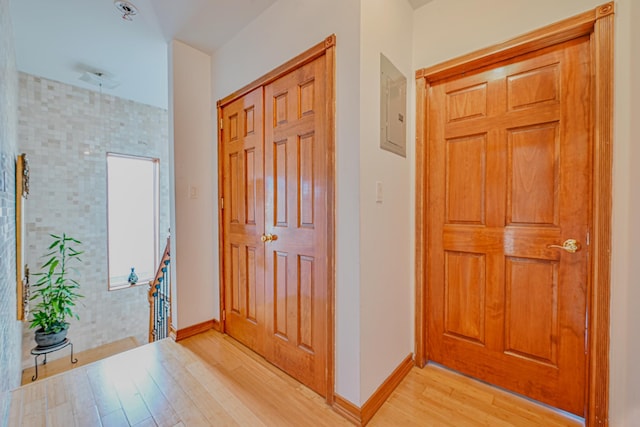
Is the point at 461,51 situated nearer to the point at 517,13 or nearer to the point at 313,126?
the point at 517,13

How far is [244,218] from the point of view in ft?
7.13

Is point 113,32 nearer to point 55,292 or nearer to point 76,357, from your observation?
point 55,292

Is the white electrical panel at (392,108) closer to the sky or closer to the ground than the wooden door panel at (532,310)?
closer to the sky

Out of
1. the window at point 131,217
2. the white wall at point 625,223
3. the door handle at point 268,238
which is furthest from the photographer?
the window at point 131,217

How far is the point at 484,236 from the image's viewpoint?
65.4 inches

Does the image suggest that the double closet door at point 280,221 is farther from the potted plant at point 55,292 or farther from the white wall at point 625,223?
the potted plant at point 55,292

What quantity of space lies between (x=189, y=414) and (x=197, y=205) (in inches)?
60.6

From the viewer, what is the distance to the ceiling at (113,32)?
1889 millimetres

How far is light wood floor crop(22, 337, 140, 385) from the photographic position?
2878 millimetres

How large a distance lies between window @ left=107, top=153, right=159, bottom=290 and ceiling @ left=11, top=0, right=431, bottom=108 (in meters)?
1.17

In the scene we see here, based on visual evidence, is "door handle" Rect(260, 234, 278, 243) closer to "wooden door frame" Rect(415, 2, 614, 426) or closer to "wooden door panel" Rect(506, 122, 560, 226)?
"wooden door panel" Rect(506, 122, 560, 226)

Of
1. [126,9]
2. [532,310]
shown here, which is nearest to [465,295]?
[532,310]

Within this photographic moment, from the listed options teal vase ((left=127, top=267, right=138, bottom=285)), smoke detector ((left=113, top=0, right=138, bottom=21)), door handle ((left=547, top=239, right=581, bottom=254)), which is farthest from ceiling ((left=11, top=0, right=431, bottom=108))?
teal vase ((left=127, top=267, right=138, bottom=285))

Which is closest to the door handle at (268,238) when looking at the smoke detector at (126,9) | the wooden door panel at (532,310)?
the wooden door panel at (532,310)
